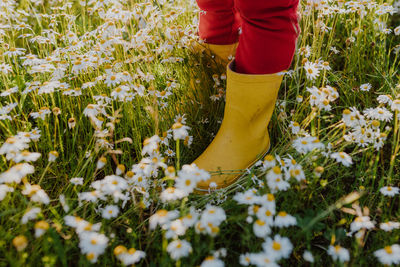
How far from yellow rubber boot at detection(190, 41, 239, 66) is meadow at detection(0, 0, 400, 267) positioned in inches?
1.1

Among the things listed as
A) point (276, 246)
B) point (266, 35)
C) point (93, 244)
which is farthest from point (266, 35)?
point (93, 244)

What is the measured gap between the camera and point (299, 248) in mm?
973

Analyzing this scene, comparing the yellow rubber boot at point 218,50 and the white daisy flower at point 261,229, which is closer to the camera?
the white daisy flower at point 261,229

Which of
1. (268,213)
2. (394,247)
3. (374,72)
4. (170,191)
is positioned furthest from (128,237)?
(374,72)

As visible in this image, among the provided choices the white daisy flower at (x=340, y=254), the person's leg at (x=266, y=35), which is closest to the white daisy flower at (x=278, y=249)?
the white daisy flower at (x=340, y=254)

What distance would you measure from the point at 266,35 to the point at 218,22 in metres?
0.40

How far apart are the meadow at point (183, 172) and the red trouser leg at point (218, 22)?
2.8 inches

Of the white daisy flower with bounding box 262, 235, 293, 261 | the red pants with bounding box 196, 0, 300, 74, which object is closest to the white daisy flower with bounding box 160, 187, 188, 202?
the white daisy flower with bounding box 262, 235, 293, 261

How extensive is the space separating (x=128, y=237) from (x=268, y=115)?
68 centimetres

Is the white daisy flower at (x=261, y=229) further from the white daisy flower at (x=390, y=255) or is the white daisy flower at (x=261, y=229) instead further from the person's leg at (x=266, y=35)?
the person's leg at (x=266, y=35)

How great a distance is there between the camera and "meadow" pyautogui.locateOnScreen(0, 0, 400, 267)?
2.61 feet

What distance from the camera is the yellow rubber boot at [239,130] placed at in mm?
1215

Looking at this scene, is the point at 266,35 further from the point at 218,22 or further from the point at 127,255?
the point at 127,255

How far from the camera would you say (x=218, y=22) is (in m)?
1.46
